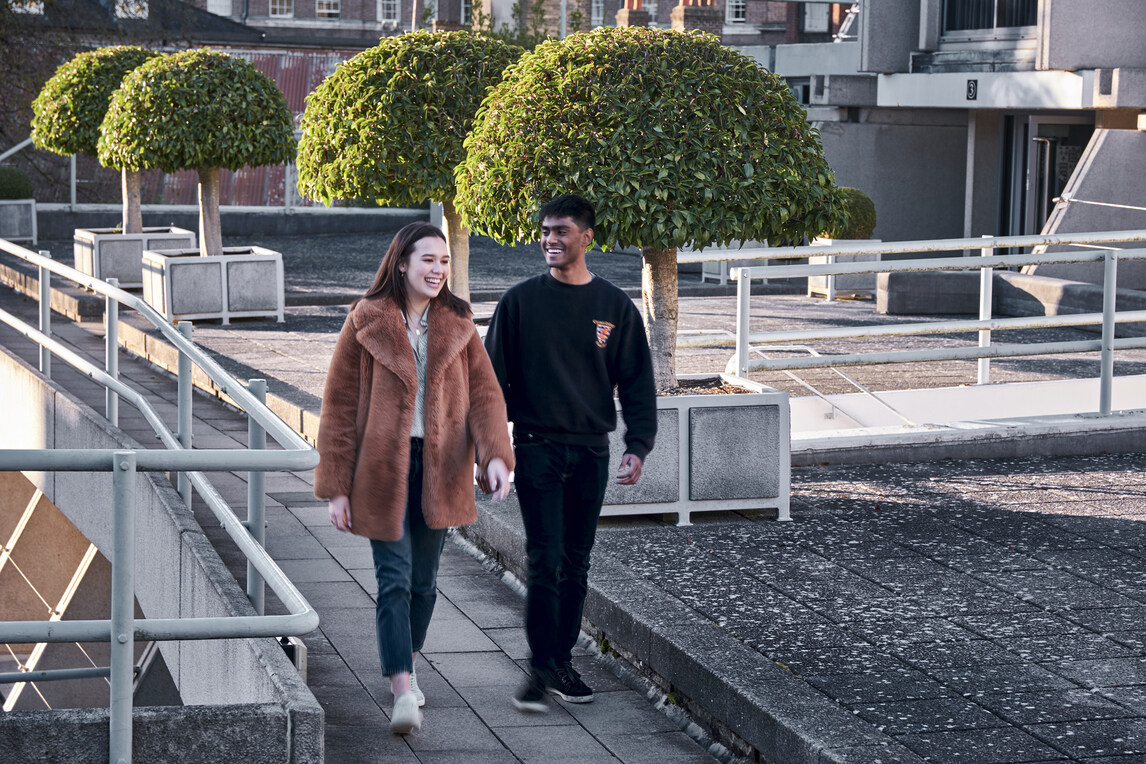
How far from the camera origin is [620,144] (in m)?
7.48

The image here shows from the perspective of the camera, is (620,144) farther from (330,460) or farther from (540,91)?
(330,460)

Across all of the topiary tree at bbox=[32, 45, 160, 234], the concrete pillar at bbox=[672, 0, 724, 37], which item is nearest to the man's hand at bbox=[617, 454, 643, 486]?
the topiary tree at bbox=[32, 45, 160, 234]

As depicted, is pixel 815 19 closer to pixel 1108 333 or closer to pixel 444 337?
pixel 1108 333

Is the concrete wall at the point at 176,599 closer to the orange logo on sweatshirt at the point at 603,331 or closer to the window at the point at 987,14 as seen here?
the orange logo on sweatshirt at the point at 603,331

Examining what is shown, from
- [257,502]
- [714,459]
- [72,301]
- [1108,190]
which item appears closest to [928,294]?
[1108,190]

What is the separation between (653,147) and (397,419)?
118 inches

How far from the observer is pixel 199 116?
52.2 ft

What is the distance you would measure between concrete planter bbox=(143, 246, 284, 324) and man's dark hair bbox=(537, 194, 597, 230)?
10.9 meters

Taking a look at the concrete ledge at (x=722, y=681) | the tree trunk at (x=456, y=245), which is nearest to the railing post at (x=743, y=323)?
the concrete ledge at (x=722, y=681)

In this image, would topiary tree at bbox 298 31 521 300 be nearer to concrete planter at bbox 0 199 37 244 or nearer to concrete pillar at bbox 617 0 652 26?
concrete pillar at bbox 617 0 652 26

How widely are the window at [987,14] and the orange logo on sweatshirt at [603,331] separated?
17.7 m

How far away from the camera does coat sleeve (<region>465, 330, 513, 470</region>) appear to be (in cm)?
508

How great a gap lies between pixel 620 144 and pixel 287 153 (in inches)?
382

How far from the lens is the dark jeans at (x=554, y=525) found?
5305 mm
